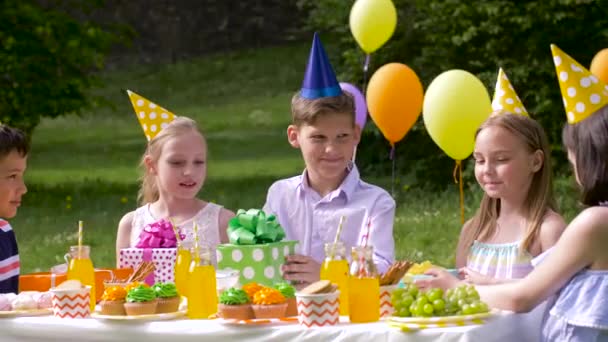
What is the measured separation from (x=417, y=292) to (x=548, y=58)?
10051mm

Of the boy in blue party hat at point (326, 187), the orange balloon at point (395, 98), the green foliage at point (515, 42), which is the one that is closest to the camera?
the boy in blue party hat at point (326, 187)

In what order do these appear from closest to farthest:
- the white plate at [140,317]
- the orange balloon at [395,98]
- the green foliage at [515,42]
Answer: the white plate at [140,317] < the orange balloon at [395,98] < the green foliage at [515,42]

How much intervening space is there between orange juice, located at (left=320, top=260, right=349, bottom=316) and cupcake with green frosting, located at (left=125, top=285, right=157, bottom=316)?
1.68ft

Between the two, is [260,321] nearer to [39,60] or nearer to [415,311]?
[415,311]

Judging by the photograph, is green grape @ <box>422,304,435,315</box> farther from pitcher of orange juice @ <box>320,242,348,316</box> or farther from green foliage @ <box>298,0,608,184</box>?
green foliage @ <box>298,0,608,184</box>

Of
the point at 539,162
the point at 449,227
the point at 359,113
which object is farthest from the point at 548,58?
the point at 539,162

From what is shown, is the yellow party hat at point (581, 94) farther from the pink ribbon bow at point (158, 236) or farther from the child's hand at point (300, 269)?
the pink ribbon bow at point (158, 236)

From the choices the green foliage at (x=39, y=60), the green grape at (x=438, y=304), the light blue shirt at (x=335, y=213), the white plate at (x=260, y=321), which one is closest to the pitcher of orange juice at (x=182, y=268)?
the white plate at (x=260, y=321)

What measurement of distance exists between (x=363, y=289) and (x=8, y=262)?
1418 mm

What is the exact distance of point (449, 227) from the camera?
35.8 ft

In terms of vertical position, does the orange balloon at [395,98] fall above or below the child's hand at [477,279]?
above

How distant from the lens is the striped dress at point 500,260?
12.9 ft

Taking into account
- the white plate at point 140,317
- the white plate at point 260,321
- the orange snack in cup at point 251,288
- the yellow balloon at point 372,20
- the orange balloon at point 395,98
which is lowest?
the white plate at point 260,321

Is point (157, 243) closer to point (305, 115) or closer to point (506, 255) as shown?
point (305, 115)
